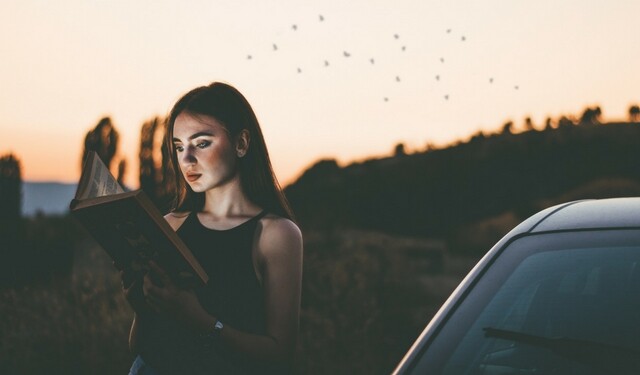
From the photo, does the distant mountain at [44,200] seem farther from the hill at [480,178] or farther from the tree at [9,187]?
the hill at [480,178]

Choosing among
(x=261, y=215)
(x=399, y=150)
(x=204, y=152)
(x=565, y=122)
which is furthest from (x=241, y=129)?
(x=399, y=150)

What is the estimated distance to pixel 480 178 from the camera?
108 ft

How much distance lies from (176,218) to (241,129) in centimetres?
37

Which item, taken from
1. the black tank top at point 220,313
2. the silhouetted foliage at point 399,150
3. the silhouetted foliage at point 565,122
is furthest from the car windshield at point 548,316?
the silhouetted foliage at point 399,150

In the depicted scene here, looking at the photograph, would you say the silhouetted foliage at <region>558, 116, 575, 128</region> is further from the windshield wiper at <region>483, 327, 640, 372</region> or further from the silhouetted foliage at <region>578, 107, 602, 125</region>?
the windshield wiper at <region>483, 327, 640, 372</region>

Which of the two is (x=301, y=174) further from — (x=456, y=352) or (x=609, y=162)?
(x=456, y=352)

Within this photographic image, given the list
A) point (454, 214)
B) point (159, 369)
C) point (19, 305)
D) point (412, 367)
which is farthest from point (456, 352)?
point (454, 214)

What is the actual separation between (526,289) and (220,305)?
0.90 metres

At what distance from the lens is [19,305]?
8.66m

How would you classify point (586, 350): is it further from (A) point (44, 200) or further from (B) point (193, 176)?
(A) point (44, 200)

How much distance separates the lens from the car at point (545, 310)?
2.09m

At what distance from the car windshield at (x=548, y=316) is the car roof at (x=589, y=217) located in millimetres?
53

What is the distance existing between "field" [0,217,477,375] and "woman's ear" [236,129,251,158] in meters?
5.14

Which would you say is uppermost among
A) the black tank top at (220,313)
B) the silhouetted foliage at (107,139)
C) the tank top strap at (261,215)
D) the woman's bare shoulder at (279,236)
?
the tank top strap at (261,215)
